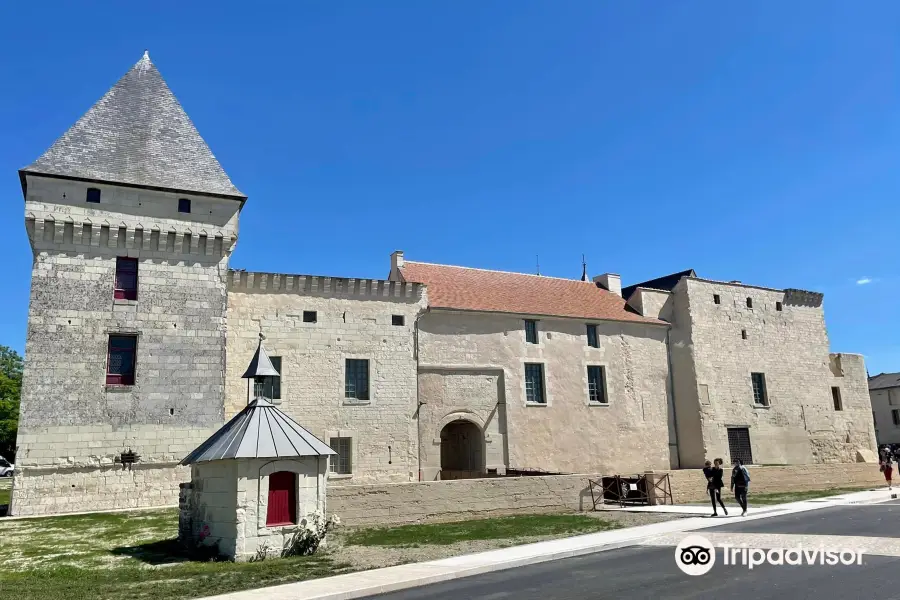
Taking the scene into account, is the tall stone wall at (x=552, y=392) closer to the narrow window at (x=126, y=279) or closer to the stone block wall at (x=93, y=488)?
the stone block wall at (x=93, y=488)

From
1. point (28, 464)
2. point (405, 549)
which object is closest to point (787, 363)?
point (405, 549)

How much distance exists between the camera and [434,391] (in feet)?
90.6

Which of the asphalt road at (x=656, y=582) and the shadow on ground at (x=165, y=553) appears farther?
the shadow on ground at (x=165, y=553)

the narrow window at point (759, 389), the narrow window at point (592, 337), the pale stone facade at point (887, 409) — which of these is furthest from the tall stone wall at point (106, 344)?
the pale stone facade at point (887, 409)

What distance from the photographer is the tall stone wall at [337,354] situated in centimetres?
2484

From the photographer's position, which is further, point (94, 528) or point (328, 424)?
point (328, 424)

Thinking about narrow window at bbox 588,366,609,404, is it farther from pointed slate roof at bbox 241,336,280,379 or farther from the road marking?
pointed slate roof at bbox 241,336,280,379

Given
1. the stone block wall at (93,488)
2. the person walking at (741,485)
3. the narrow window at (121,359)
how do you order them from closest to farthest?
1. the person walking at (741,485)
2. the stone block wall at (93,488)
3. the narrow window at (121,359)

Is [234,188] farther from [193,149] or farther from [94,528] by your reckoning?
[94,528]

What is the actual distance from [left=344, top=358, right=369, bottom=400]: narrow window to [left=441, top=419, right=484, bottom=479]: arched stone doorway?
4.44 m

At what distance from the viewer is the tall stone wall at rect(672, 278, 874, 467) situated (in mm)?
33406

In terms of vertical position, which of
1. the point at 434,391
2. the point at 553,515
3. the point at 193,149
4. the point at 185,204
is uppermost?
the point at 193,149

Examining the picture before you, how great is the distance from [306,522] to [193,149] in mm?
17642

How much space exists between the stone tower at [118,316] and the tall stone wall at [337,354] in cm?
134
